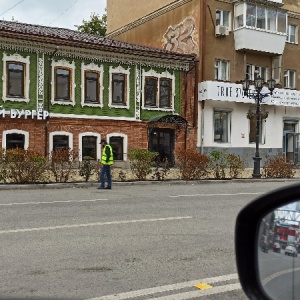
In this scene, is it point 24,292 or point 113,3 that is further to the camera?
point 113,3

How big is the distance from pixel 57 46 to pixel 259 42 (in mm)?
13464

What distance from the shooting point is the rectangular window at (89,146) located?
27.6 m

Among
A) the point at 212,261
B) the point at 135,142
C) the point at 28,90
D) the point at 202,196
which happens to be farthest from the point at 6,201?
the point at 135,142

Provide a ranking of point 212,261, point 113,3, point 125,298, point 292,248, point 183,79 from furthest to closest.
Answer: point 113,3 < point 183,79 < point 212,261 < point 125,298 < point 292,248

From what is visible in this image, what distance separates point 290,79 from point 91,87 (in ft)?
49.0

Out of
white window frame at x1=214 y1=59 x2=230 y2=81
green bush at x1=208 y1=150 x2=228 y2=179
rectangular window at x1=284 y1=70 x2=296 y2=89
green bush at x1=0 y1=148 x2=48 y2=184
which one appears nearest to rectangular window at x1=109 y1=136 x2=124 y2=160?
white window frame at x1=214 y1=59 x2=230 y2=81

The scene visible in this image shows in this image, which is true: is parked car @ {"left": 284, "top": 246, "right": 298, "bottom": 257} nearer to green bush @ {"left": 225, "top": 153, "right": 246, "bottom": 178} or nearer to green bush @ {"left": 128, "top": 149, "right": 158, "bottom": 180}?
green bush @ {"left": 128, "top": 149, "right": 158, "bottom": 180}

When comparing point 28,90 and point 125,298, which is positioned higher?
point 28,90

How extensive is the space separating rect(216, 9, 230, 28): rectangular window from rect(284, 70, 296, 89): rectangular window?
5845 mm

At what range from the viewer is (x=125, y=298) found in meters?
4.36

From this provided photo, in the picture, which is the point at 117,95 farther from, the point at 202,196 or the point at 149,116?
the point at 202,196

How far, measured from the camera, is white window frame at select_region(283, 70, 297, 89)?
34119mm

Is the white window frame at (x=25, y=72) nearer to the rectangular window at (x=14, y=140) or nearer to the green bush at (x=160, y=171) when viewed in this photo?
the rectangular window at (x=14, y=140)

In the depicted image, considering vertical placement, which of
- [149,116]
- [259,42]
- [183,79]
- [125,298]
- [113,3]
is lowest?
[125,298]
